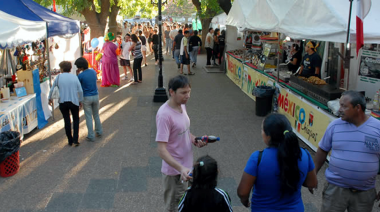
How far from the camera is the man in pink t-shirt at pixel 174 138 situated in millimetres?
3113

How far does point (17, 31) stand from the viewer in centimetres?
664

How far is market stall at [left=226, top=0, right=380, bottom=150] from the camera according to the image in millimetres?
5258

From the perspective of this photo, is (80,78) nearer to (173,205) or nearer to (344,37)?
(173,205)

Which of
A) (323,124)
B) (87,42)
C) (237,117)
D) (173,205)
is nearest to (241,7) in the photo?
(237,117)

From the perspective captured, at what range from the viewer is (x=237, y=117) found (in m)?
8.98

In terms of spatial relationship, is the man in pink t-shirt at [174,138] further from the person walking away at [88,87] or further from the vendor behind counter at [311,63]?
the vendor behind counter at [311,63]

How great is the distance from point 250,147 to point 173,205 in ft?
12.0

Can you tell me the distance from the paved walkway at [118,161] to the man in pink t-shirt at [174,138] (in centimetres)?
135

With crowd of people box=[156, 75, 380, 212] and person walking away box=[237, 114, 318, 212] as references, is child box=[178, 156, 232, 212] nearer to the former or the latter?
crowd of people box=[156, 75, 380, 212]

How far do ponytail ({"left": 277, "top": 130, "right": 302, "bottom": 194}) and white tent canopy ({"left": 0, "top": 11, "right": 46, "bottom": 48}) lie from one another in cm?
553

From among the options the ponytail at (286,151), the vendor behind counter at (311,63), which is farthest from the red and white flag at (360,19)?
the vendor behind counter at (311,63)

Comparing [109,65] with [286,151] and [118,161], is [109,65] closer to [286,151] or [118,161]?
→ [118,161]

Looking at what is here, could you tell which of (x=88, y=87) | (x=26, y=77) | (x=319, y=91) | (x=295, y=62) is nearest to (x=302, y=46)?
(x=295, y=62)

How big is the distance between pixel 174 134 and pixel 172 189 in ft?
1.93
